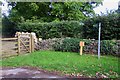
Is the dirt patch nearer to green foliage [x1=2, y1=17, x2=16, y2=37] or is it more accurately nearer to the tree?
the tree

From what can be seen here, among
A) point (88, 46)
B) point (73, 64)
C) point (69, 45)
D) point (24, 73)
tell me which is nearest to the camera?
point (24, 73)

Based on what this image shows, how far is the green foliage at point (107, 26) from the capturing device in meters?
10.0

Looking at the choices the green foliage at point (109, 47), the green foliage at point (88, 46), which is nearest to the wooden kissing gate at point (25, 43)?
the green foliage at point (88, 46)

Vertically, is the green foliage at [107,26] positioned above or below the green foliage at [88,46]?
above

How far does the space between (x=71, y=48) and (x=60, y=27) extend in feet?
9.83

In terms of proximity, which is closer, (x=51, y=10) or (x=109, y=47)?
(x=109, y=47)

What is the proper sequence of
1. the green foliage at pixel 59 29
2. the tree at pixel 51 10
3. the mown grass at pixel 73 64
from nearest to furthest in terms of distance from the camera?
the mown grass at pixel 73 64 < the green foliage at pixel 59 29 < the tree at pixel 51 10

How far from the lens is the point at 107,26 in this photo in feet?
33.3

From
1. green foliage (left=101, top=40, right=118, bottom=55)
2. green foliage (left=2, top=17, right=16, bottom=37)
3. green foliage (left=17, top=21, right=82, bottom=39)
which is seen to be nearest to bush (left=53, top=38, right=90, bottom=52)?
green foliage (left=101, top=40, right=118, bottom=55)

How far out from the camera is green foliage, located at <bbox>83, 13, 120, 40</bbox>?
1002cm

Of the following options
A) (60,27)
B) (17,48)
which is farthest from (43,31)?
(17,48)

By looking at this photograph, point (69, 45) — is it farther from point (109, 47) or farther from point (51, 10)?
point (51, 10)

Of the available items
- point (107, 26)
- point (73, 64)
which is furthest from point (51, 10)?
point (73, 64)

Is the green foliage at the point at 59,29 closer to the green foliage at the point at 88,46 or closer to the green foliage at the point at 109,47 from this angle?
the green foliage at the point at 88,46
